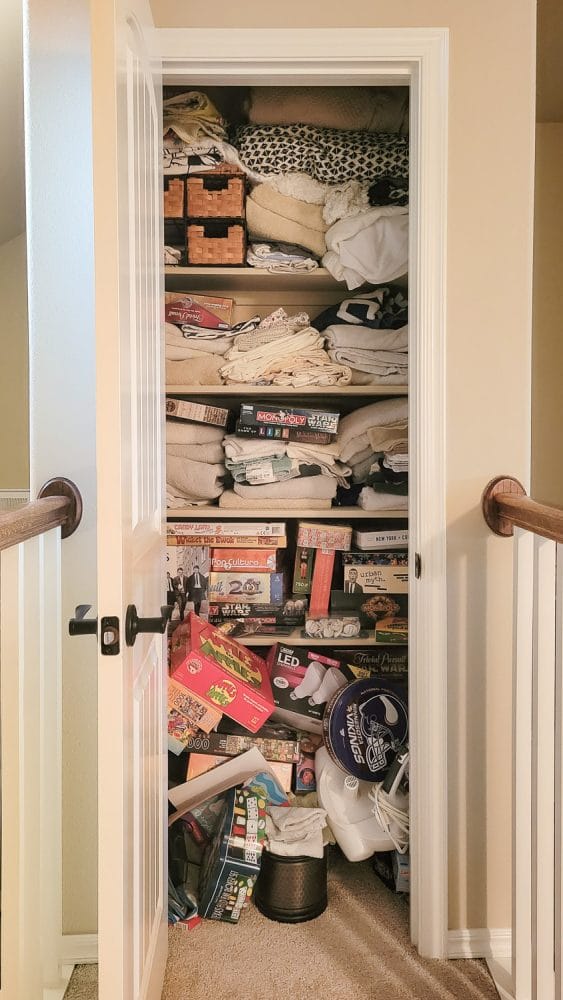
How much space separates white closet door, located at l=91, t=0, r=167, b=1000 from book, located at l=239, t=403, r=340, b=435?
30.1 inches

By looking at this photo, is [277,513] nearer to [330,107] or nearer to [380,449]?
[380,449]

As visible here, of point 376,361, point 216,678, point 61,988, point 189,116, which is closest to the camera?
point 61,988

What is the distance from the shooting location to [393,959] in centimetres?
188

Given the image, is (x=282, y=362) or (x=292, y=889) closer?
(x=292, y=889)

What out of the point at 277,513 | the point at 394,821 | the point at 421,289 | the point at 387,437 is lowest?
the point at 394,821

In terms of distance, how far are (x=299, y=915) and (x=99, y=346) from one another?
5.33 ft

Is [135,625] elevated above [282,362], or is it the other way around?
[282,362]

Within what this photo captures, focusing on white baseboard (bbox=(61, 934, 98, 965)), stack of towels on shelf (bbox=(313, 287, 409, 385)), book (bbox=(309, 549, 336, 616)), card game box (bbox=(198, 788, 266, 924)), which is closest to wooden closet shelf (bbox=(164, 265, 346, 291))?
stack of towels on shelf (bbox=(313, 287, 409, 385))

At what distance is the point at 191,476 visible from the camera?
2.41m

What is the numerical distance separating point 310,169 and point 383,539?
1.13 metres

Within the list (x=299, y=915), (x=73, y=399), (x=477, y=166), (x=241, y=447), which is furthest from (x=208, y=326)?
(x=299, y=915)

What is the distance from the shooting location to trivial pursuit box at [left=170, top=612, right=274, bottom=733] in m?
2.17

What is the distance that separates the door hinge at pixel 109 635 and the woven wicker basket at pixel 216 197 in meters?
1.56

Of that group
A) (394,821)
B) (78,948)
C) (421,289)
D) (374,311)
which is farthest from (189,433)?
(78,948)
